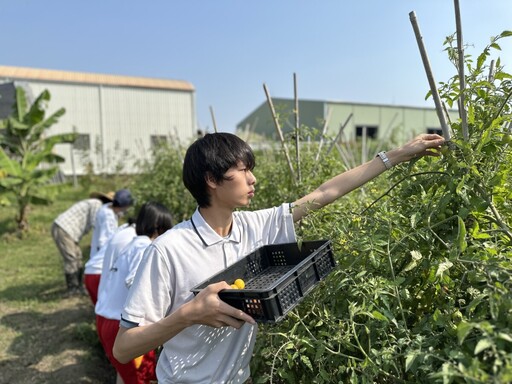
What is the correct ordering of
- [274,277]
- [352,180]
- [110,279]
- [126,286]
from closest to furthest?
[274,277], [352,180], [126,286], [110,279]

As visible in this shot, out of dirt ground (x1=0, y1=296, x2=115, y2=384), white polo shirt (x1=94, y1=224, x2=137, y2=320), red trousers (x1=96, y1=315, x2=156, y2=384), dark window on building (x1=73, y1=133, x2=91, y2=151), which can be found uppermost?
dark window on building (x1=73, y1=133, x2=91, y2=151)

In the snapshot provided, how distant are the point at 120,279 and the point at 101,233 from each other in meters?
1.82

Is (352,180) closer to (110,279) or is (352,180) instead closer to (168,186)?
(110,279)

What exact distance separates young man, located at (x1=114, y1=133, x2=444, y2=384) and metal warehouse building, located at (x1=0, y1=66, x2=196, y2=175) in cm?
1499

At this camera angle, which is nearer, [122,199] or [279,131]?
[279,131]

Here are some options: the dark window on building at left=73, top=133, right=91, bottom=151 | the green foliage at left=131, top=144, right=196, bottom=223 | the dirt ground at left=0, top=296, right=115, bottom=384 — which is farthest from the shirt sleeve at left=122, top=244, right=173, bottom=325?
the dark window on building at left=73, top=133, right=91, bottom=151

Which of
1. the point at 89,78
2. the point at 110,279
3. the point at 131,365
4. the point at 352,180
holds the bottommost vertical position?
the point at 131,365

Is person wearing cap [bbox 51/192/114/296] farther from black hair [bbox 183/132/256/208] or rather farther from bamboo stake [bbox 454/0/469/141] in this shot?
bamboo stake [bbox 454/0/469/141]

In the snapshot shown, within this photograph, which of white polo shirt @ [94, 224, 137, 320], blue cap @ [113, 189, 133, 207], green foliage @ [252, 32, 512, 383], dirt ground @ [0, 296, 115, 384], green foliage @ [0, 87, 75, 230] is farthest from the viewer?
green foliage @ [0, 87, 75, 230]

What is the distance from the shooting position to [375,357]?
1.29 meters

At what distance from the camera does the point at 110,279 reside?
323 cm

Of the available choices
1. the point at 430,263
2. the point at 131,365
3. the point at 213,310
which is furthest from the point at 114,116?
the point at 430,263

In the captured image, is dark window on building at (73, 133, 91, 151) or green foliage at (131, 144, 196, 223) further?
dark window on building at (73, 133, 91, 151)

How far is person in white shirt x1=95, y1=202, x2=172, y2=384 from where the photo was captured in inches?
115
